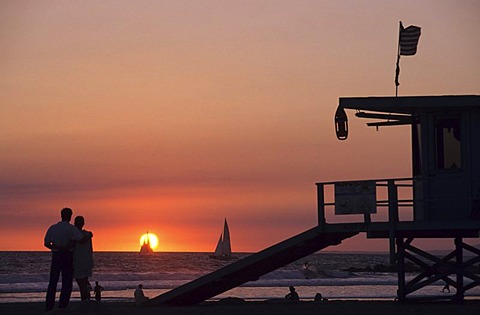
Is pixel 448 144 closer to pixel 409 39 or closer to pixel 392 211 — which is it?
pixel 392 211

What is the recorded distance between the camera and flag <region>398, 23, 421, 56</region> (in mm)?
28594

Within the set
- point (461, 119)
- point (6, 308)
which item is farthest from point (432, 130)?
point (6, 308)

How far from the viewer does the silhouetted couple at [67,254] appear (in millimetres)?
21109

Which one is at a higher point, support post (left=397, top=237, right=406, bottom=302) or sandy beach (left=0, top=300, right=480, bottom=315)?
support post (left=397, top=237, right=406, bottom=302)

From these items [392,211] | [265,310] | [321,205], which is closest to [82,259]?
[265,310]

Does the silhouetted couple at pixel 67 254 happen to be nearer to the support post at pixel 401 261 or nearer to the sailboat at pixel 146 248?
the support post at pixel 401 261

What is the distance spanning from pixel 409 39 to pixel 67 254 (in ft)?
41.8

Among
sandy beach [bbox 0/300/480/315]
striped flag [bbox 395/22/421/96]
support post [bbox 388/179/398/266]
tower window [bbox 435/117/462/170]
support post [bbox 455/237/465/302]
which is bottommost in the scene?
sandy beach [bbox 0/300/480/315]

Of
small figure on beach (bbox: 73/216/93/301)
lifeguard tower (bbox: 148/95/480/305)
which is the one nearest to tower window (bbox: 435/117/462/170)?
lifeguard tower (bbox: 148/95/480/305)

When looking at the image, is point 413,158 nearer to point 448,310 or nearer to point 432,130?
point 432,130

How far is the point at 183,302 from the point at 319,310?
5.33 metres

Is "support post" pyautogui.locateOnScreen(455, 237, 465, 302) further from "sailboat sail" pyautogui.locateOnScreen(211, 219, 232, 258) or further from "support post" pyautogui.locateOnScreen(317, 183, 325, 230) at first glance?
"sailboat sail" pyautogui.locateOnScreen(211, 219, 232, 258)

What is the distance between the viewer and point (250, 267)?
26.7 m

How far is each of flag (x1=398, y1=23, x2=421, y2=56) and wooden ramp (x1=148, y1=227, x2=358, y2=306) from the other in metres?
5.93
